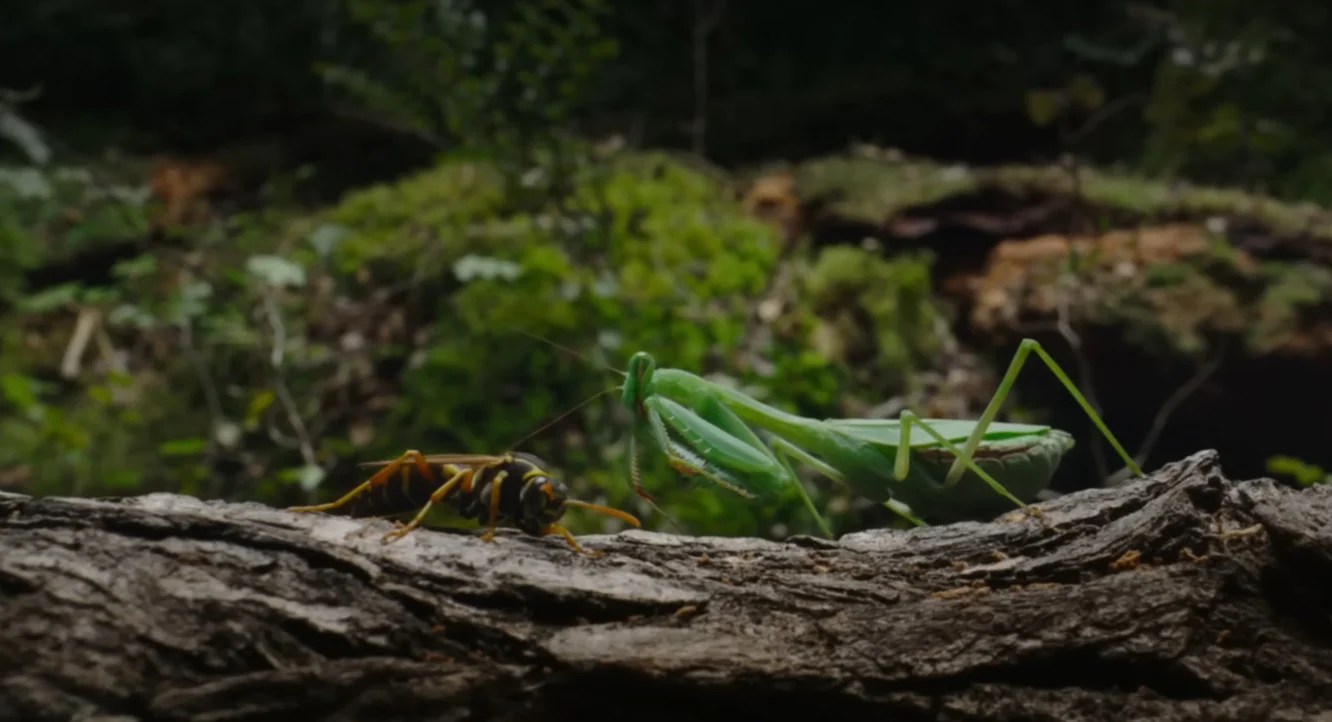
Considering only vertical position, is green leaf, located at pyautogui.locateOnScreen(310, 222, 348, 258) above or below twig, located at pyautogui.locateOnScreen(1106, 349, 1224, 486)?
above

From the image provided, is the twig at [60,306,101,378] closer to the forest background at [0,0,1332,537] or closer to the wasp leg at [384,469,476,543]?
the forest background at [0,0,1332,537]

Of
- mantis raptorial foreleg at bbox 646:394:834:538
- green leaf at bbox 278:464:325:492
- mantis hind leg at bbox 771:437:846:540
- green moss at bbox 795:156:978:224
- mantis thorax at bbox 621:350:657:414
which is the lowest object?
green leaf at bbox 278:464:325:492

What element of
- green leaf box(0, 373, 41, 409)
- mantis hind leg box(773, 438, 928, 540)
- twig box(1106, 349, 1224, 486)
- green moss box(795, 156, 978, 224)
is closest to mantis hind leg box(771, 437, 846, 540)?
mantis hind leg box(773, 438, 928, 540)

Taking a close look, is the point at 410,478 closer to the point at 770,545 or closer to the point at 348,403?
the point at 770,545

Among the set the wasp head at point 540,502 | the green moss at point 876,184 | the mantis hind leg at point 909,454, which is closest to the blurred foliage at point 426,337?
the green moss at point 876,184

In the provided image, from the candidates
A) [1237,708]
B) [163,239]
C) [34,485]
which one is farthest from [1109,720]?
[163,239]
